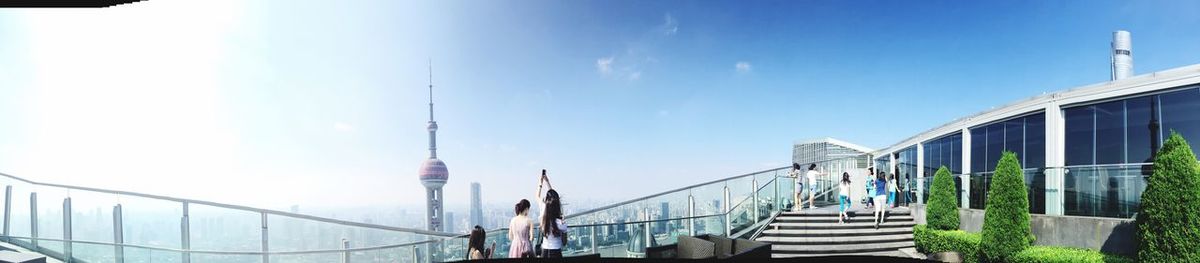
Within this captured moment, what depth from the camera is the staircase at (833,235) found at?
842 cm

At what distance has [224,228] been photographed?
4.99m

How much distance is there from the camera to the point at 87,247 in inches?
190

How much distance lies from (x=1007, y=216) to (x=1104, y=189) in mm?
1017

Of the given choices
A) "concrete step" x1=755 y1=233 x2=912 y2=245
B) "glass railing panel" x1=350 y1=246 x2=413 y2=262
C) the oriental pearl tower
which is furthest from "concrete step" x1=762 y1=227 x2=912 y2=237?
the oriental pearl tower

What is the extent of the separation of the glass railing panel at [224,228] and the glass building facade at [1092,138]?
8.82 metres

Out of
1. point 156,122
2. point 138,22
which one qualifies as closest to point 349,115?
point 156,122

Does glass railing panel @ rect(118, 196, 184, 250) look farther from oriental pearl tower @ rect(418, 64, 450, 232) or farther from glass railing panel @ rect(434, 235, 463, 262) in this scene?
oriental pearl tower @ rect(418, 64, 450, 232)

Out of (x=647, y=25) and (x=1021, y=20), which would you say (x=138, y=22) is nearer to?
(x=647, y=25)

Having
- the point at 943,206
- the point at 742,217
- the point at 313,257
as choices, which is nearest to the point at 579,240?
the point at 313,257

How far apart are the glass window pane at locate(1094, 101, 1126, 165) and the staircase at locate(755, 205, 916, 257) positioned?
2836 mm

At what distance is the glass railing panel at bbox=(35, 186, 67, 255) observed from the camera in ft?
16.7

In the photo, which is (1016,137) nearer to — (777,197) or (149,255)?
(777,197)

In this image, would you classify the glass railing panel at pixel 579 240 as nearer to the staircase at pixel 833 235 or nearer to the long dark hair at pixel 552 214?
the long dark hair at pixel 552 214

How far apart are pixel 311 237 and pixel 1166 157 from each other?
7.90 metres
